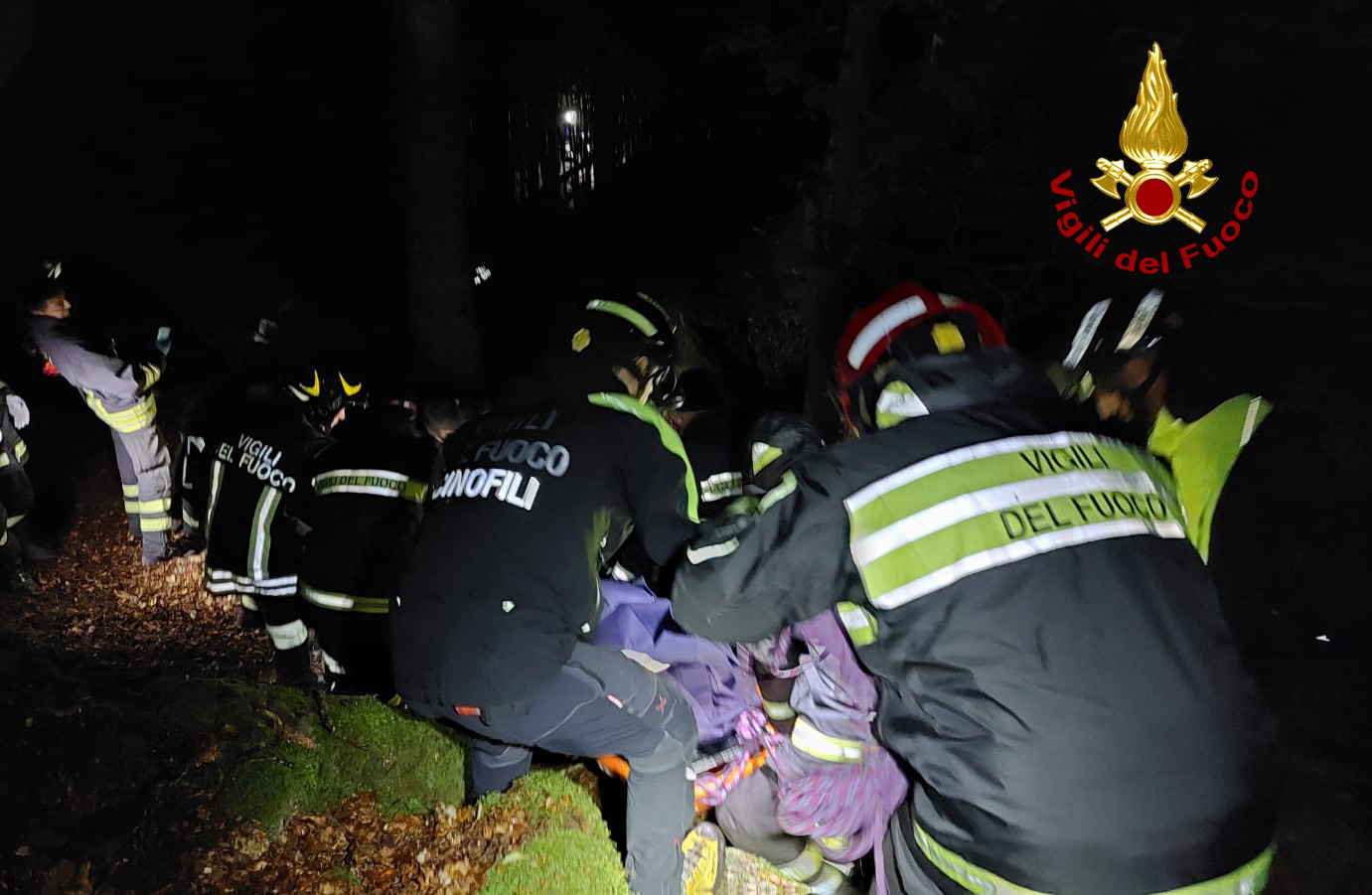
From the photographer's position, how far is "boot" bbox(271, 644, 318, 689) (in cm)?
517

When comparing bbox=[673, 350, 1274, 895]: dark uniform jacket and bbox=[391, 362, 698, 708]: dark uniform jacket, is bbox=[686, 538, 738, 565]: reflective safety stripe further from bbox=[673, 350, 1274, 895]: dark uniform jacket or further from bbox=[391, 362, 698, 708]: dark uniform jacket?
bbox=[391, 362, 698, 708]: dark uniform jacket

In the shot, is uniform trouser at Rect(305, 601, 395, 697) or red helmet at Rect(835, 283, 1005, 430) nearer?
red helmet at Rect(835, 283, 1005, 430)

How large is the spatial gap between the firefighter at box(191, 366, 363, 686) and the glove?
7.99 feet

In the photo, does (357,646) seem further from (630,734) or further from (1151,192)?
(1151,192)

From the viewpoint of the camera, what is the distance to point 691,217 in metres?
11.2

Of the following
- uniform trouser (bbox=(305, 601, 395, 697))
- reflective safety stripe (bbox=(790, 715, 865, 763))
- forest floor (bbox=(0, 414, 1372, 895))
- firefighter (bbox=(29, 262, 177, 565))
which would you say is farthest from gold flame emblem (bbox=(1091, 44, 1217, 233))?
firefighter (bbox=(29, 262, 177, 565))

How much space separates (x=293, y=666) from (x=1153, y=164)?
7.24 metres

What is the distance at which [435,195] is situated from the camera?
698 cm

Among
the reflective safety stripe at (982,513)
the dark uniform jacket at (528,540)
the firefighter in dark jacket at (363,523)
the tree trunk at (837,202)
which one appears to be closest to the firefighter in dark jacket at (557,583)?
the dark uniform jacket at (528,540)

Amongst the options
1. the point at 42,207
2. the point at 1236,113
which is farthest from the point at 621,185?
the point at 1236,113

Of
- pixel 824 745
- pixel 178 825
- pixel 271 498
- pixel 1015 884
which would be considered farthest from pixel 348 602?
pixel 1015 884

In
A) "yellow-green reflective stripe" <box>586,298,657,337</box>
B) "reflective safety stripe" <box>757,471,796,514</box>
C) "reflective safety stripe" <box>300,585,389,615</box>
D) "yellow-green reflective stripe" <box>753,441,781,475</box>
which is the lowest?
"reflective safety stripe" <box>300,585,389,615</box>

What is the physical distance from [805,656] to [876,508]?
3.94ft

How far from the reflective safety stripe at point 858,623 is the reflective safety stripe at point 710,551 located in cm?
32
